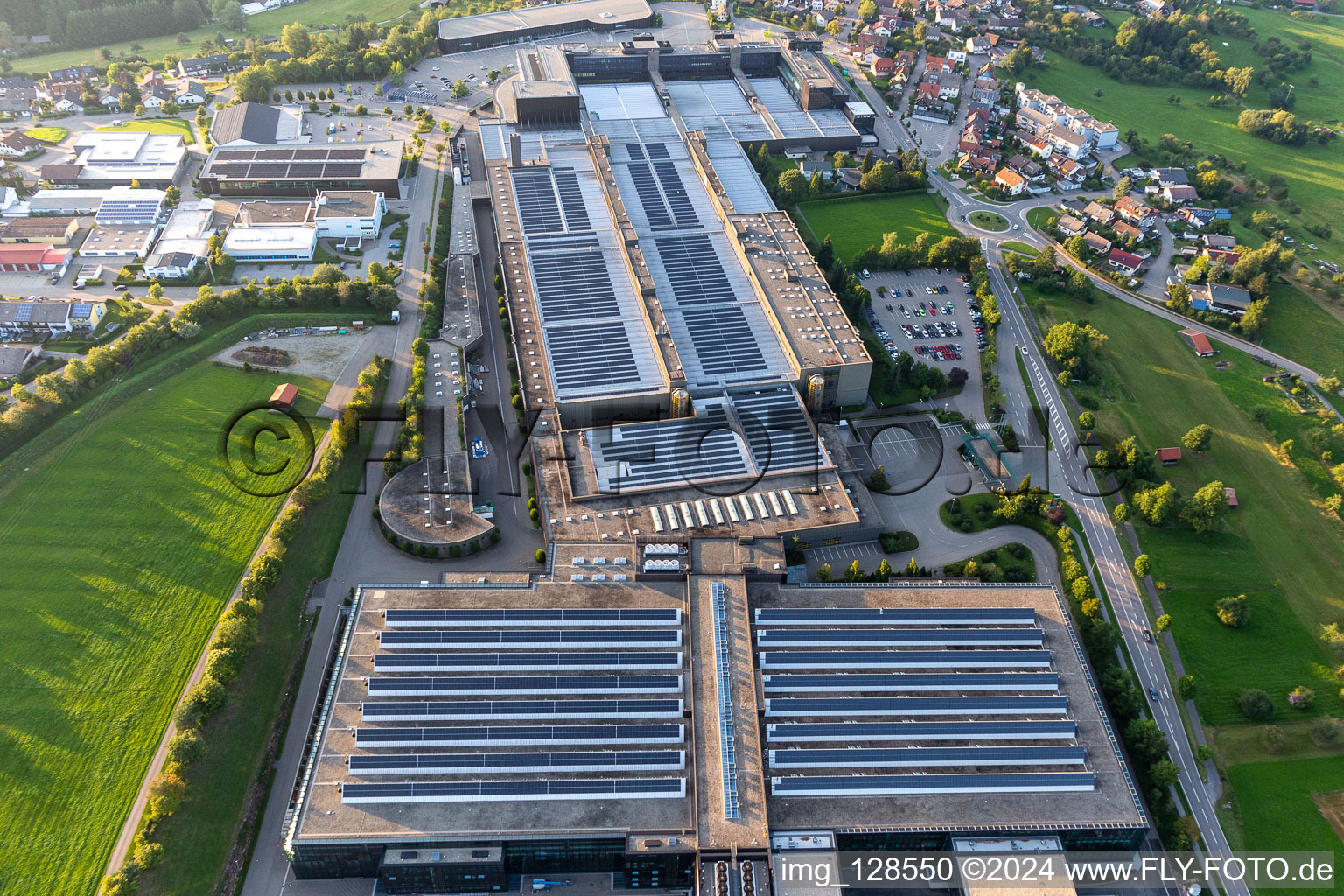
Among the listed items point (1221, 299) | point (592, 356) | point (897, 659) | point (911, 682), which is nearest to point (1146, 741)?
point (911, 682)

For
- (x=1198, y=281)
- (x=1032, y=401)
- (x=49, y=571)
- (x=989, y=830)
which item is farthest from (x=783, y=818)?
(x=1198, y=281)

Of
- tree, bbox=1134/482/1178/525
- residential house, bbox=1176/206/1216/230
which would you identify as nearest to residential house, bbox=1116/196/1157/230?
residential house, bbox=1176/206/1216/230

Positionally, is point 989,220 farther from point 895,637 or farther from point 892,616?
point 895,637

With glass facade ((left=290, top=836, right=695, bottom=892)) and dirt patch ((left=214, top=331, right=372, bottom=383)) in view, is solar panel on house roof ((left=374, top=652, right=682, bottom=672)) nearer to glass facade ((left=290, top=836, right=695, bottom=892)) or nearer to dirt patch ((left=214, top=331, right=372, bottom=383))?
glass facade ((left=290, top=836, right=695, bottom=892))

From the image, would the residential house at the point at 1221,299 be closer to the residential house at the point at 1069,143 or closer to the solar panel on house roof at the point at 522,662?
the residential house at the point at 1069,143

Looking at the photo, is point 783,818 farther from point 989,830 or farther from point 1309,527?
point 1309,527
